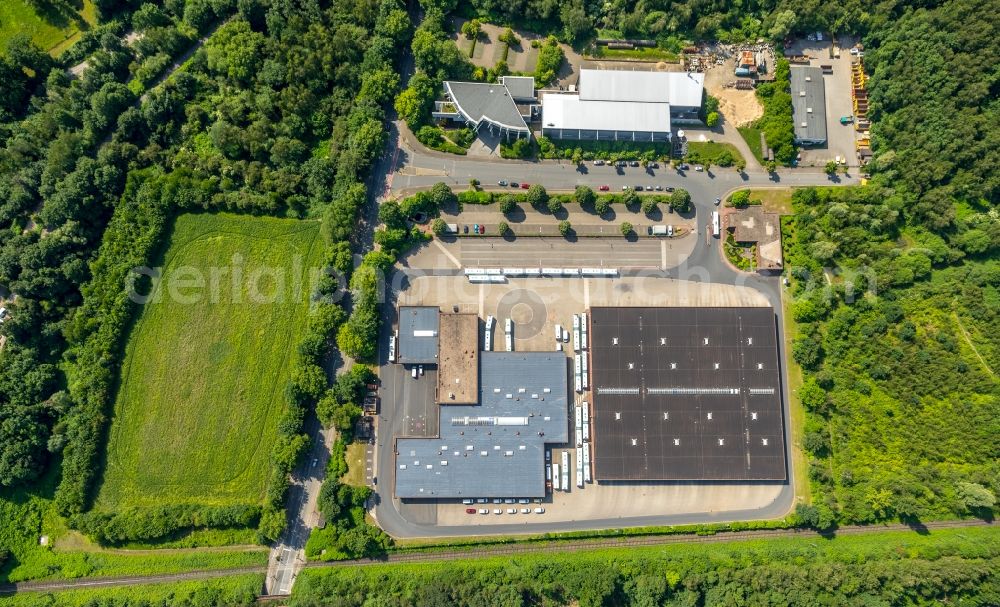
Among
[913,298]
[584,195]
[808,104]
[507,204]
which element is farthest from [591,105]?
[913,298]

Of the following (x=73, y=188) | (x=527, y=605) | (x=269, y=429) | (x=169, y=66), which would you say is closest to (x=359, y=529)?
(x=269, y=429)

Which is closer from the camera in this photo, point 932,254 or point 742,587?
point 742,587

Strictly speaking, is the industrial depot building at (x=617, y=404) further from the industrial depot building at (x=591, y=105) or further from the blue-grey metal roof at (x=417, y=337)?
the industrial depot building at (x=591, y=105)

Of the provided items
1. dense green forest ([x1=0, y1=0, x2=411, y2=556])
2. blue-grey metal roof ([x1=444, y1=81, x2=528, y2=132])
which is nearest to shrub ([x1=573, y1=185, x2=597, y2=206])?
blue-grey metal roof ([x1=444, y1=81, x2=528, y2=132])

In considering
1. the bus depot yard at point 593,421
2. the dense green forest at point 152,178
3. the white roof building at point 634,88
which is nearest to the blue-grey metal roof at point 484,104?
the dense green forest at point 152,178

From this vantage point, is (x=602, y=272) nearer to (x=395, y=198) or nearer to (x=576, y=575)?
(x=395, y=198)

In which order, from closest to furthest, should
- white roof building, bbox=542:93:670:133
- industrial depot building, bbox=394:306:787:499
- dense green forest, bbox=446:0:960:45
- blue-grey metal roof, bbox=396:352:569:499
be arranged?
blue-grey metal roof, bbox=396:352:569:499
industrial depot building, bbox=394:306:787:499
white roof building, bbox=542:93:670:133
dense green forest, bbox=446:0:960:45

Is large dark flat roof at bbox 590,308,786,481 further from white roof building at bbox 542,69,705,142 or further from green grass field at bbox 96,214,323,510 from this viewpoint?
green grass field at bbox 96,214,323,510
